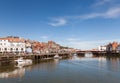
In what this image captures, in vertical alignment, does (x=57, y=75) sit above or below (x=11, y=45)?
below

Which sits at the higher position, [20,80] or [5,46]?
[5,46]

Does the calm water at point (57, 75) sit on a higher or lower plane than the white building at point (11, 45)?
lower

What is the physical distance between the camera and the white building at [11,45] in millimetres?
117881

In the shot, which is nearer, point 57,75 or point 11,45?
point 57,75

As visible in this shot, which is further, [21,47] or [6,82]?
[21,47]

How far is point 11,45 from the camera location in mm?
121688

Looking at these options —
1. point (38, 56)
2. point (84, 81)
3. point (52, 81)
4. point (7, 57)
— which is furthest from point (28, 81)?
point (38, 56)

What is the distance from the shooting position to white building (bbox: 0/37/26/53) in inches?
4641

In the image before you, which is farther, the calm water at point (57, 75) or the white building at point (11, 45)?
the white building at point (11, 45)

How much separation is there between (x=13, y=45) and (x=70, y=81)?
83.1 m

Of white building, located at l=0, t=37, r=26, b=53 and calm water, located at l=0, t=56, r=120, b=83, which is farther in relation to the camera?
white building, located at l=0, t=37, r=26, b=53

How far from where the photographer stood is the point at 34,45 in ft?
511

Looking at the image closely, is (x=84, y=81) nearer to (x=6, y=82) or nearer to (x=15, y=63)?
(x=6, y=82)

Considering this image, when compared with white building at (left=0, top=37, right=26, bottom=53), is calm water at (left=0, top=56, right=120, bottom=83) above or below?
below
